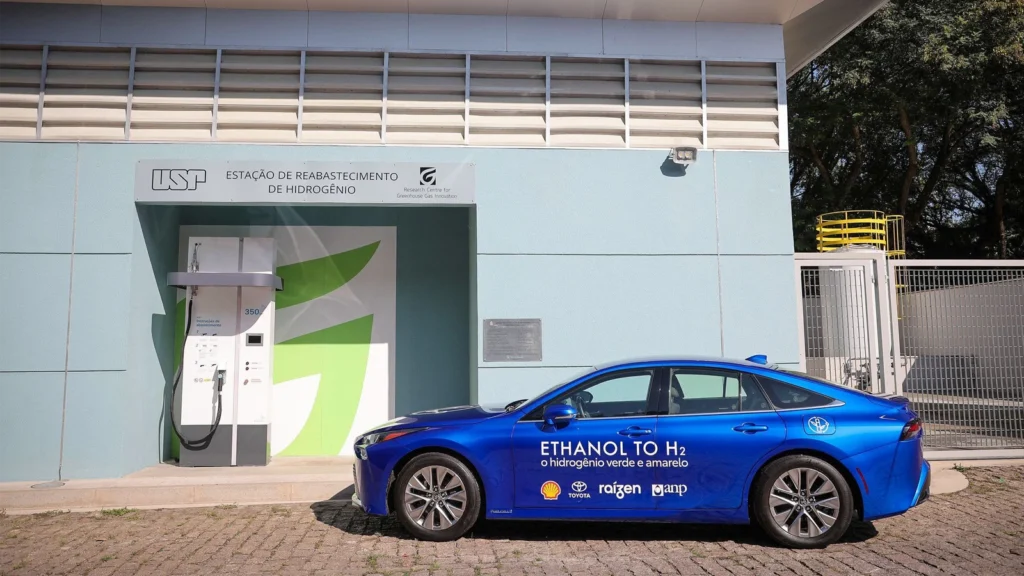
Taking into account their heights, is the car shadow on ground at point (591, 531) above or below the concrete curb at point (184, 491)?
below

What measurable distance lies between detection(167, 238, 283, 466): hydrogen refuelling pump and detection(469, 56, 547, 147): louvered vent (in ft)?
10.1

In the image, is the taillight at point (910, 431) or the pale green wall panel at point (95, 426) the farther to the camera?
the pale green wall panel at point (95, 426)

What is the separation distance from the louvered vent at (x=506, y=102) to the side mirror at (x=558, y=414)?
13.9 feet

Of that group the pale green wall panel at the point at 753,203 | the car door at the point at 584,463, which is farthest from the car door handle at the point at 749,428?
the pale green wall panel at the point at 753,203

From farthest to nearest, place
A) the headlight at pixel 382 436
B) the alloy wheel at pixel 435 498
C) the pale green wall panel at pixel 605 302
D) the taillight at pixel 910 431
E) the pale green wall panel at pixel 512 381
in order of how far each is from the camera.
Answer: the pale green wall panel at pixel 605 302 → the pale green wall panel at pixel 512 381 → the headlight at pixel 382 436 → the alloy wheel at pixel 435 498 → the taillight at pixel 910 431

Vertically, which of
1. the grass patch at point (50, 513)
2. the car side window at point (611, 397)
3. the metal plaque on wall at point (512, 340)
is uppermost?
the metal plaque on wall at point (512, 340)

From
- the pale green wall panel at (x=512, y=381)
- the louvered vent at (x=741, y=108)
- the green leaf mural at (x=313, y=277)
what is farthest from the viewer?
the green leaf mural at (x=313, y=277)

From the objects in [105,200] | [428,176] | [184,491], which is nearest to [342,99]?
[428,176]

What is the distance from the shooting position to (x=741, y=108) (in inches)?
372

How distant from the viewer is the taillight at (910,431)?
18.5ft

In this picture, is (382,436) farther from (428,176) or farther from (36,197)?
(36,197)

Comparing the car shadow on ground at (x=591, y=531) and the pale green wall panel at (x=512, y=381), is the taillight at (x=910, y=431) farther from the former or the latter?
the pale green wall panel at (x=512, y=381)

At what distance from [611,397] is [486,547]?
5.14 ft

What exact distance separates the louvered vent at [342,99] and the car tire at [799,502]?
19.7 ft
